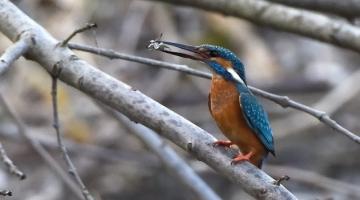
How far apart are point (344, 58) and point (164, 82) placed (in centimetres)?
193

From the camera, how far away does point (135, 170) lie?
6613 millimetres

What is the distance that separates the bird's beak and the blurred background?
2561 millimetres

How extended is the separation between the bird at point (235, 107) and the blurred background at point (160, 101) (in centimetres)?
233

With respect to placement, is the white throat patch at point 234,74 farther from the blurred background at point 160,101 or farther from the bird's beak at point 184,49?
the blurred background at point 160,101

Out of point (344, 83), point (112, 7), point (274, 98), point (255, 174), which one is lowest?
point (255, 174)

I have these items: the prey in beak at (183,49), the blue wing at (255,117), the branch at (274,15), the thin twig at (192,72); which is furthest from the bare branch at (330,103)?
the prey in beak at (183,49)

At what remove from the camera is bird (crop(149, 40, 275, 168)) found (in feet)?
9.89

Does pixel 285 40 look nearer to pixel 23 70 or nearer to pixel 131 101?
pixel 23 70

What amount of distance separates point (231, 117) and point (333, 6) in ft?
3.77

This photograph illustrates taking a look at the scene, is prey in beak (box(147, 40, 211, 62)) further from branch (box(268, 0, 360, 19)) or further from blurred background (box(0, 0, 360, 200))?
blurred background (box(0, 0, 360, 200))

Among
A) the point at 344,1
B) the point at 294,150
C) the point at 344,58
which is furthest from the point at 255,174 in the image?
the point at 344,58

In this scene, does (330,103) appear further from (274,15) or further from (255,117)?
(255,117)

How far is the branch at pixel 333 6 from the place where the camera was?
12.8ft

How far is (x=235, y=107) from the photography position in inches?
120
